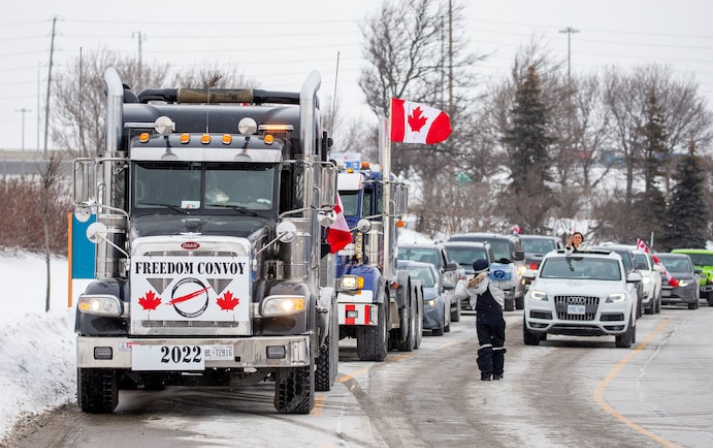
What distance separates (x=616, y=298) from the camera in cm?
2450

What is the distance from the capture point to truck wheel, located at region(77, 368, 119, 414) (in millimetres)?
13555

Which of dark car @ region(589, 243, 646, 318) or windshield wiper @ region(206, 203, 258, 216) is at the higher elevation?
windshield wiper @ region(206, 203, 258, 216)

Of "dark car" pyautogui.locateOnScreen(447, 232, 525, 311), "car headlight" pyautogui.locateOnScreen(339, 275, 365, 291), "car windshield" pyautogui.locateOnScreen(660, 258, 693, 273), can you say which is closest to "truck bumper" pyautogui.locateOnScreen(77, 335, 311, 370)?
"car headlight" pyautogui.locateOnScreen(339, 275, 365, 291)

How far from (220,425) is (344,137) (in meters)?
61.0

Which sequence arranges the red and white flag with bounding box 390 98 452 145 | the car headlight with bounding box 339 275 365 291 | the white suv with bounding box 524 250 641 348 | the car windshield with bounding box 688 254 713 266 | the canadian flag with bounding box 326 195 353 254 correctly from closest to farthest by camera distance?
the canadian flag with bounding box 326 195 353 254
the car headlight with bounding box 339 275 365 291
the white suv with bounding box 524 250 641 348
the red and white flag with bounding box 390 98 452 145
the car windshield with bounding box 688 254 713 266

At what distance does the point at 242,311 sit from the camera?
43.2 feet

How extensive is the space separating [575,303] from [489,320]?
20.9ft

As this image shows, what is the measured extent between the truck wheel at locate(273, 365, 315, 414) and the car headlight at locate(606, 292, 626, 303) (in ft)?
38.2

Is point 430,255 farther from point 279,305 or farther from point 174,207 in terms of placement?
point 279,305

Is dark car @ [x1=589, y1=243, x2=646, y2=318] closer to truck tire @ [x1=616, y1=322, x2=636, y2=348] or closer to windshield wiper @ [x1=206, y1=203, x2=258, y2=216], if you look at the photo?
truck tire @ [x1=616, y1=322, x2=636, y2=348]

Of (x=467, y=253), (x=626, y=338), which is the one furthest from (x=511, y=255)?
(x=626, y=338)

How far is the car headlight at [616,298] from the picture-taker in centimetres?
2439

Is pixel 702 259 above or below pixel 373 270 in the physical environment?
below

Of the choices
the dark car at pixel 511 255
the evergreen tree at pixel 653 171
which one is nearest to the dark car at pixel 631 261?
the dark car at pixel 511 255
